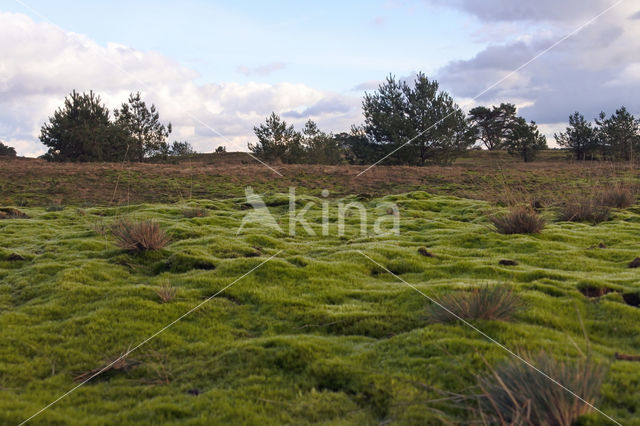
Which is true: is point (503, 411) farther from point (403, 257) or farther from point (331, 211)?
point (331, 211)

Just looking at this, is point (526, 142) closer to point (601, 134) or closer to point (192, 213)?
point (601, 134)

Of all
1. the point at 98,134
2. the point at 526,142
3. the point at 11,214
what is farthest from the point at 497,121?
the point at 11,214

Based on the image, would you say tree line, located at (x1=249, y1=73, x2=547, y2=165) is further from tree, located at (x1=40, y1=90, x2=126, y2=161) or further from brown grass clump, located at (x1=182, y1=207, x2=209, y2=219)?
brown grass clump, located at (x1=182, y1=207, x2=209, y2=219)

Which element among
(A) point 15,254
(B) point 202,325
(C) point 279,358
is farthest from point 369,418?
(A) point 15,254

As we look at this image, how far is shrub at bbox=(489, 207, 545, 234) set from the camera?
1194 centimetres

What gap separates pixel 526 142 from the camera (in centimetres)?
5788

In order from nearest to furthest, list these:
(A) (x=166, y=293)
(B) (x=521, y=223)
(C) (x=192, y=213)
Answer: (A) (x=166, y=293), (B) (x=521, y=223), (C) (x=192, y=213)

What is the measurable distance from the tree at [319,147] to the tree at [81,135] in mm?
19536

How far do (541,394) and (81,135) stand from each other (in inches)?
1946

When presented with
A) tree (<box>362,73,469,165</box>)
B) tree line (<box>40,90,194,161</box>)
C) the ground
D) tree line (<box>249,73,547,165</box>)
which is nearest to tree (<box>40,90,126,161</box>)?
tree line (<box>40,90,194,161</box>)

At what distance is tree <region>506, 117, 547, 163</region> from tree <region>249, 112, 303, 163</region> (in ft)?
92.2

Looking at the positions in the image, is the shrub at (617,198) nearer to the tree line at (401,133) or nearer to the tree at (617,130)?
the tree line at (401,133)

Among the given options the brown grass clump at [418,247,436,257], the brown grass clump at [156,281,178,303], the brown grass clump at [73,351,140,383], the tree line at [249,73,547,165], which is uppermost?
the tree line at [249,73,547,165]

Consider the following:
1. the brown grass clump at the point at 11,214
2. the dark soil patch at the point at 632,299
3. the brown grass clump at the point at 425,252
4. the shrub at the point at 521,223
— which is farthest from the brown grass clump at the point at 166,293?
the brown grass clump at the point at 11,214
